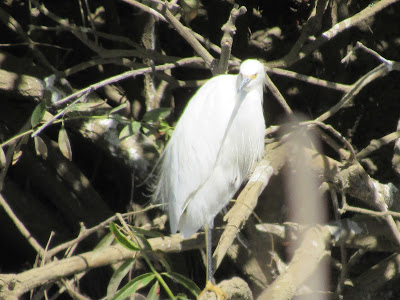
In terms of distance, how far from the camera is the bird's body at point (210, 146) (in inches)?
80.5

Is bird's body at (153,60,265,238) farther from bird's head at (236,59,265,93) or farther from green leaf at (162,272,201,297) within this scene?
green leaf at (162,272,201,297)

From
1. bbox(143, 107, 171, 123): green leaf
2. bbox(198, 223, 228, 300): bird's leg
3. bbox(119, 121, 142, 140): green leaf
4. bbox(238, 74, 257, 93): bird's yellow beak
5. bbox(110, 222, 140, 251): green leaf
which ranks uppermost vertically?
bbox(238, 74, 257, 93): bird's yellow beak

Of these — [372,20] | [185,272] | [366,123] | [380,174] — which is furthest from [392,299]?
[372,20]

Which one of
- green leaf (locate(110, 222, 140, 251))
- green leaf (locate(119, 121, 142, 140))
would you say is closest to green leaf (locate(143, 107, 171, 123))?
green leaf (locate(119, 121, 142, 140))

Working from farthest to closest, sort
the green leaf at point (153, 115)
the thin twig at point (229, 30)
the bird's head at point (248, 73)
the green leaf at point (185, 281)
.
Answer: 1. the green leaf at point (153, 115)
2. the bird's head at point (248, 73)
3. the thin twig at point (229, 30)
4. the green leaf at point (185, 281)

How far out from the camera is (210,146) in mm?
2070

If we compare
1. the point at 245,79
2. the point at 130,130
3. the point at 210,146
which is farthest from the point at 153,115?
the point at 245,79

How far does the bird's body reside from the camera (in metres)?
2.04

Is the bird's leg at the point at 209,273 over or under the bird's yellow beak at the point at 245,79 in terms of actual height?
under

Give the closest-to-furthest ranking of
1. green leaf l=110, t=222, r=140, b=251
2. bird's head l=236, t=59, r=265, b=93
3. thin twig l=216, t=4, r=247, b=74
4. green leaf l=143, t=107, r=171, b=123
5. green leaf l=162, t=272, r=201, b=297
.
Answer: green leaf l=110, t=222, r=140, b=251
green leaf l=162, t=272, r=201, b=297
thin twig l=216, t=4, r=247, b=74
bird's head l=236, t=59, r=265, b=93
green leaf l=143, t=107, r=171, b=123

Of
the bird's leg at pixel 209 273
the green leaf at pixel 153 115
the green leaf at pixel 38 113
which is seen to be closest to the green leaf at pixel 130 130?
the green leaf at pixel 153 115

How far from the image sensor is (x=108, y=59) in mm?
2150

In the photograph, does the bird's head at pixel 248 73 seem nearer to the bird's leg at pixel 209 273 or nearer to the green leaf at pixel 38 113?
the bird's leg at pixel 209 273

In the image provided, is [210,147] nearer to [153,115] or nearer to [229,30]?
[153,115]
